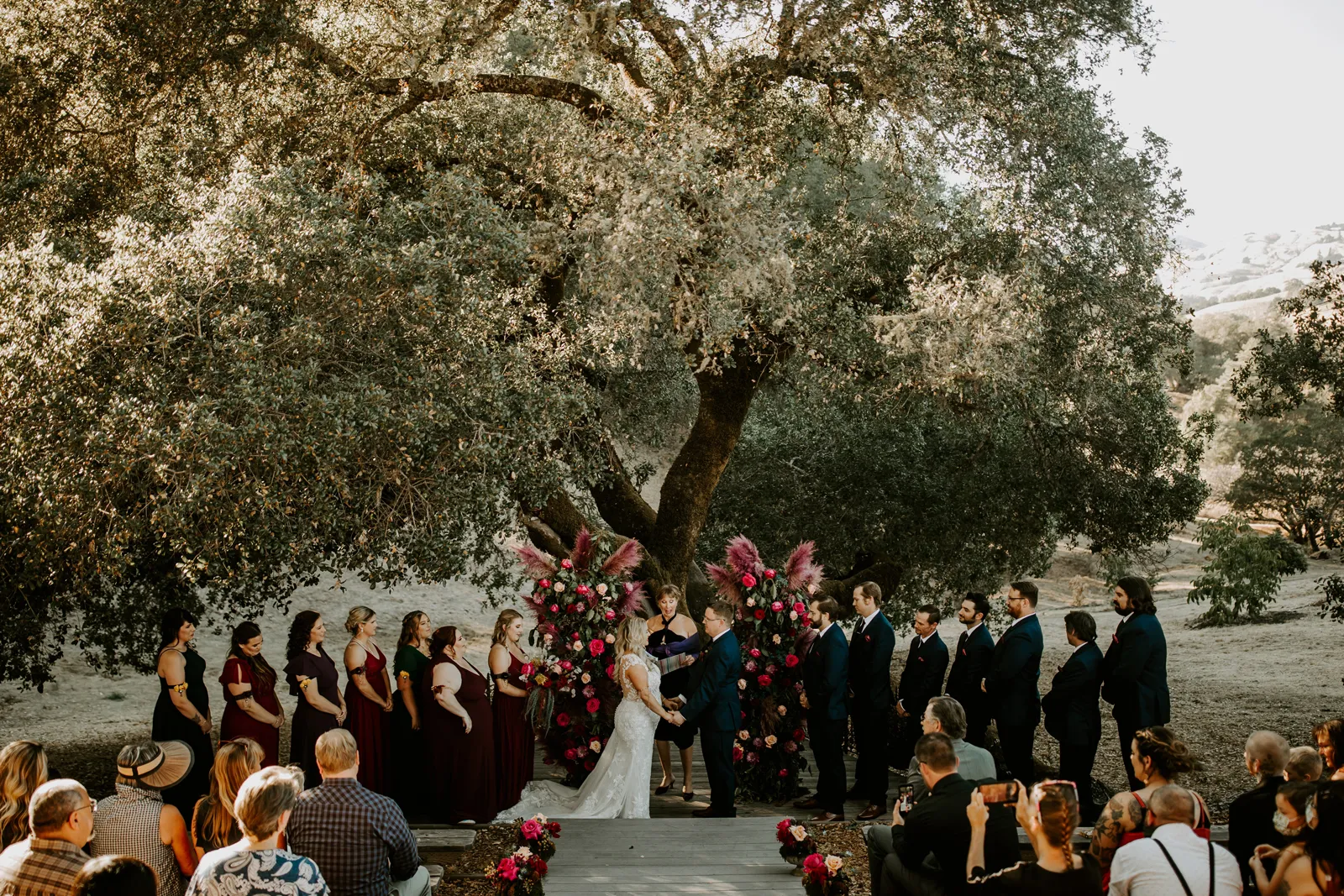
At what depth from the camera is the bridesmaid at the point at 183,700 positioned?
839cm

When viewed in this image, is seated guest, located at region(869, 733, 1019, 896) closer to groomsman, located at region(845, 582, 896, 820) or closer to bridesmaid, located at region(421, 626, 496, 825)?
groomsman, located at region(845, 582, 896, 820)

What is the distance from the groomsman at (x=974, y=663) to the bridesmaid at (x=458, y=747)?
3815mm

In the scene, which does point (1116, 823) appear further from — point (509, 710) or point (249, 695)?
point (249, 695)

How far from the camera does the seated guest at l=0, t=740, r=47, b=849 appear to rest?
16.2 ft

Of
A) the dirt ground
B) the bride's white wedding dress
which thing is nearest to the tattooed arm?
the bride's white wedding dress

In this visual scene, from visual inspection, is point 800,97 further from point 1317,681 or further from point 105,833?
point 1317,681

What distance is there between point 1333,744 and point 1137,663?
2951 mm

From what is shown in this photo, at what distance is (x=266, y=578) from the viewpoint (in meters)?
11.0

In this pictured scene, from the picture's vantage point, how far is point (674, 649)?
10.5 meters

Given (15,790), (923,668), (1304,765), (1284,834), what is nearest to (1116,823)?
(1284,834)

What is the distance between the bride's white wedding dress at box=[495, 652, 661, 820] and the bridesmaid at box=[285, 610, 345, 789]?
1747 millimetres

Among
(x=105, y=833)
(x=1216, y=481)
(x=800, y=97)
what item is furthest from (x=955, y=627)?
(x=105, y=833)

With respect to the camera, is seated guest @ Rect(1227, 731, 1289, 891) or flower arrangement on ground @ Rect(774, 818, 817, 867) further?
flower arrangement on ground @ Rect(774, 818, 817, 867)

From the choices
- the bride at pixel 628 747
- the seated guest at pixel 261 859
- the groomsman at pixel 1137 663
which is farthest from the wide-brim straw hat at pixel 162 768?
the groomsman at pixel 1137 663
